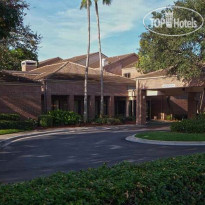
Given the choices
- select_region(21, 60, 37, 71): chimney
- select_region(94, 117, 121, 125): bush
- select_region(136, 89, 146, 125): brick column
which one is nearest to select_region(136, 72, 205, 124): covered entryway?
select_region(136, 89, 146, 125): brick column

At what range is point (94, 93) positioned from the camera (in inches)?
1342

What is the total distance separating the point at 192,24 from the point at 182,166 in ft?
52.3

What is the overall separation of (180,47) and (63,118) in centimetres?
1272

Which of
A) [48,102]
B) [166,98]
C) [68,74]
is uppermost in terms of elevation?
[68,74]

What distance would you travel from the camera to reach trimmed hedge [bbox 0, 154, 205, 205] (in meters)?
3.84

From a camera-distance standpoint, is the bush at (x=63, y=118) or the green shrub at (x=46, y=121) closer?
the green shrub at (x=46, y=121)

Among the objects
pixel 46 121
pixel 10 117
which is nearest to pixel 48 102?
pixel 46 121

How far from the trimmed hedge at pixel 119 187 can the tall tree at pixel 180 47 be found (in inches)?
610

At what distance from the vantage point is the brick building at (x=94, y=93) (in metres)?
28.0

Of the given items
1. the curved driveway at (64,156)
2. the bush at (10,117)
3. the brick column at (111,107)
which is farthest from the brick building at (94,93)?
the curved driveway at (64,156)

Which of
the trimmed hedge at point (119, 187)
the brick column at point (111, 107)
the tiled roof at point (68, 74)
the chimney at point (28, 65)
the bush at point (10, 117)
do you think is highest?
the chimney at point (28, 65)

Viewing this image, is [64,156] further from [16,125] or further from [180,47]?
[16,125]

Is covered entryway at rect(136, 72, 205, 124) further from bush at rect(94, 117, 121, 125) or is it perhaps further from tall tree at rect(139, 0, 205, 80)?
tall tree at rect(139, 0, 205, 80)

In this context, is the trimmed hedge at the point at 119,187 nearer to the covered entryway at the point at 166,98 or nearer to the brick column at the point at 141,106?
the covered entryway at the point at 166,98
